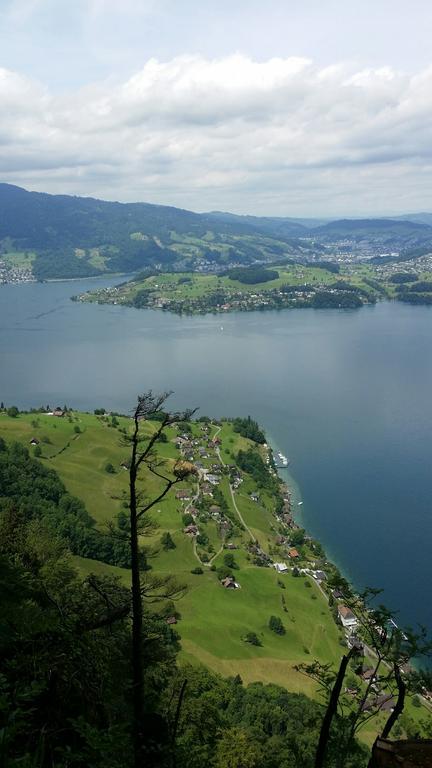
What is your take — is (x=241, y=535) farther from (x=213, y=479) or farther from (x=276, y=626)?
(x=276, y=626)

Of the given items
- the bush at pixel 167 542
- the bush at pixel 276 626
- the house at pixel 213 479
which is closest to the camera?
the bush at pixel 276 626

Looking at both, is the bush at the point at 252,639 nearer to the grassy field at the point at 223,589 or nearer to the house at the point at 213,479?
the grassy field at the point at 223,589

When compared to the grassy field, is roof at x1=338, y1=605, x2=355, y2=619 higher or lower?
lower

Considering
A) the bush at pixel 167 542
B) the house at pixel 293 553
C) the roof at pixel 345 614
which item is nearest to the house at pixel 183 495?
the bush at pixel 167 542

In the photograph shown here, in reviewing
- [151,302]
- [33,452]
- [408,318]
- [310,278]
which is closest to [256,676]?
[33,452]

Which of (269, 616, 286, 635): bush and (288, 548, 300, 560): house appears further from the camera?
(288, 548, 300, 560): house

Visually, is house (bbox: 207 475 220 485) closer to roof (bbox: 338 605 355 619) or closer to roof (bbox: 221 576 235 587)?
roof (bbox: 221 576 235 587)

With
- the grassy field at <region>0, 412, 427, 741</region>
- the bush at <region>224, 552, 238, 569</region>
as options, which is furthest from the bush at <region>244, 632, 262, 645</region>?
the bush at <region>224, 552, 238, 569</region>
